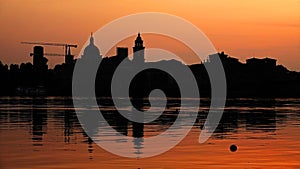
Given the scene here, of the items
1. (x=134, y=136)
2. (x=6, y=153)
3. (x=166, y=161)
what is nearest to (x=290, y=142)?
(x=134, y=136)

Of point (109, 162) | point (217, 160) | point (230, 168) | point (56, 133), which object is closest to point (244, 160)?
point (217, 160)

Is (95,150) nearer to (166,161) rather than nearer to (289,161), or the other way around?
(166,161)

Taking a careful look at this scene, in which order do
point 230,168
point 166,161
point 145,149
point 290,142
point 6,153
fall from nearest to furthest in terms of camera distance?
1. point 230,168
2. point 166,161
3. point 6,153
4. point 145,149
5. point 290,142

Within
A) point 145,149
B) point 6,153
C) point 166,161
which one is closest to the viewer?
point 166,161

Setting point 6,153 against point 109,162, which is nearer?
point 109,162

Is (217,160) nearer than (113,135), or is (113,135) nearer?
(217,160)

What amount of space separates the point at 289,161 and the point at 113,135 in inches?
800

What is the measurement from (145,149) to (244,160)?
24.3 feet

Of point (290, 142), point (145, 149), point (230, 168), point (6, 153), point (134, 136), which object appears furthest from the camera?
point (134, 136)

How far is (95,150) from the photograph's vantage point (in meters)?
41.7

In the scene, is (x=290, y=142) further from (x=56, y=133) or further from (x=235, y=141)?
(x=56, y=133)

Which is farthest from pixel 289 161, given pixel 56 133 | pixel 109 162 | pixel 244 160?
pixel 56 133

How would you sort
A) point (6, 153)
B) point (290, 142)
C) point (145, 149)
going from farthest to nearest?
1. point (290, 142)
2. point (145, 149)
3. point (6, 153)

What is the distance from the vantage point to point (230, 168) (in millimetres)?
33906
